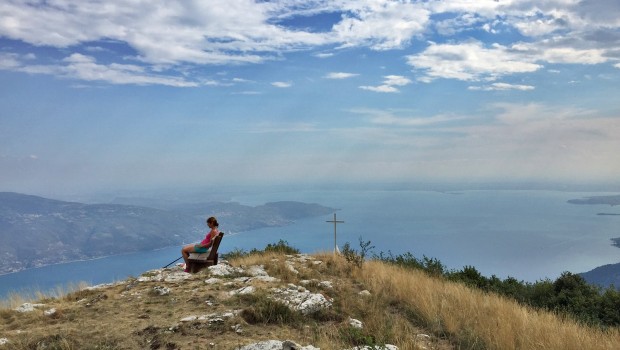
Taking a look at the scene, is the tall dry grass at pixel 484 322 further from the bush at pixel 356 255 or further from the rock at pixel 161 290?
the rock at pixel 161 290

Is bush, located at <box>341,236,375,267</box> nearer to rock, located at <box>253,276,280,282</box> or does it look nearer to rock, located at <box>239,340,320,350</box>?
rock, located at <box>253,276,280,282</box>

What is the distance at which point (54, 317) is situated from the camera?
7621 mm

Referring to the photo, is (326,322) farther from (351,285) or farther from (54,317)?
(54,317)

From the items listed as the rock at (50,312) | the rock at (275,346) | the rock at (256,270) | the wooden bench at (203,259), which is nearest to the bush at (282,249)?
the rock at (256,270)

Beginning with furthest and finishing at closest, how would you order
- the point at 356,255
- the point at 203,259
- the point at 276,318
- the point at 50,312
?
1. the point at 356,255
2. the point at 203,259
3. the point at 50,312
4. the point at 276,318

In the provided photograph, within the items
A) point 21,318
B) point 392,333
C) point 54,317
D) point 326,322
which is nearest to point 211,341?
point 326,322

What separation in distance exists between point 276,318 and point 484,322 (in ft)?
12.8

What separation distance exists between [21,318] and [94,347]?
139 inches

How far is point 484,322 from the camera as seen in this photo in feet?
22.6

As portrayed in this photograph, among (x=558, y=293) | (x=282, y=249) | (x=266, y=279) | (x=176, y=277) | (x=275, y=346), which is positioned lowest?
(x=558, y=293)

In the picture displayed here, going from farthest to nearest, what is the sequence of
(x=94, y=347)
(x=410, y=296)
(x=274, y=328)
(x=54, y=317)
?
(x=410, y=296) → (x=54, y=317) → (x=274, y=328) → (x=94, y=347)

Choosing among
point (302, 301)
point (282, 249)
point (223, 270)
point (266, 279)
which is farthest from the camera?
point (282, 249)

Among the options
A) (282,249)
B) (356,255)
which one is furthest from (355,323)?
(282,249)

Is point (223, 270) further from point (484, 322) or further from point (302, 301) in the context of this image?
point (484, 322)
